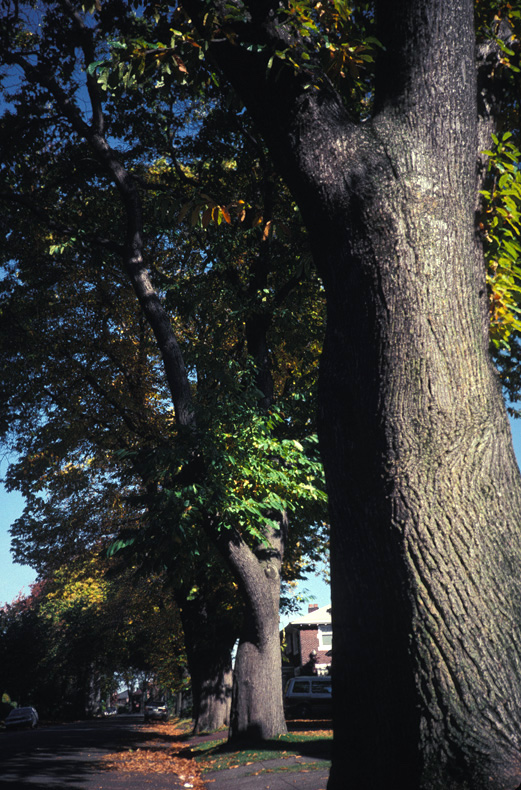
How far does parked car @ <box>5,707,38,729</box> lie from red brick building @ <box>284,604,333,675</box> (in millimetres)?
16344

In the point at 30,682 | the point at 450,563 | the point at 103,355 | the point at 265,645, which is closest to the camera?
the point at 450,563

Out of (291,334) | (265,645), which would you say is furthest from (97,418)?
(265,645)

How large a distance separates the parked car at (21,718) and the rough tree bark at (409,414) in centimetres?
3610

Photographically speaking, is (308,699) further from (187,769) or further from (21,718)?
(187,769)

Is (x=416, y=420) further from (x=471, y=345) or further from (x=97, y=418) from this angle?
(x=97, y=418)

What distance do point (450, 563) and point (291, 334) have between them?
36.4 ft

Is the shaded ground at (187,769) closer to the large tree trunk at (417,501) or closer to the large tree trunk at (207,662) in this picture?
the large tree trunk at (207,662)

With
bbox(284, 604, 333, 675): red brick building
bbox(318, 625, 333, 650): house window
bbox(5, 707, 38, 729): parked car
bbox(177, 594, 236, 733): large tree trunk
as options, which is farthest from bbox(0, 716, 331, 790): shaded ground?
bbox(318, 625, 333, 650): house window

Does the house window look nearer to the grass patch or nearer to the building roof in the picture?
the building roof

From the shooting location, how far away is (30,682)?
4150 centimetres

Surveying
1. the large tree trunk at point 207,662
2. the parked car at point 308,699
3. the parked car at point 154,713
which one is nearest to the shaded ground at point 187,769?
the large tree trunk at point 207,662

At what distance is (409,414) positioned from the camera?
9.68ft

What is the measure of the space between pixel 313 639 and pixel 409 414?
48861 millimetres

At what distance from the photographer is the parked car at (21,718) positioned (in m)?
32.7
